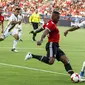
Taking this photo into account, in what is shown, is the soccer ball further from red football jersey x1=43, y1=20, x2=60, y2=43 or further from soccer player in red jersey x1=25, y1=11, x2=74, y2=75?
red football jersey x1=43, y1=20, x2=60, y2=43

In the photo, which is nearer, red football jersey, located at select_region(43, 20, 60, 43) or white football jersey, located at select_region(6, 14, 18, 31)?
red football jersey, located at select_region(43, 20, 60, 43)

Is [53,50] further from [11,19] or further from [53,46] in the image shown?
[11,19]

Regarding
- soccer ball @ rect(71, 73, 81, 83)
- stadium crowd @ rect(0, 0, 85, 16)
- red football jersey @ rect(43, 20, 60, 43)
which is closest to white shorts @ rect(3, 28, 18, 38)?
red football jersey @ rect(43, 20, 60, 43)

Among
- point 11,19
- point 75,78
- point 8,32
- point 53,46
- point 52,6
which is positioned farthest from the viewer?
point 52,6

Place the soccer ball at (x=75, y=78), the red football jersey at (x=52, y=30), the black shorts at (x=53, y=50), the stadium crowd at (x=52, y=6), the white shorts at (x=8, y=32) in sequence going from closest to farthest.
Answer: the soccer ball at (x=75, y=78) → the red football jersey at (x=52, y=30) → the black shorts at (x=53, y=50) → the white shorts at (x=8, y=32) → the stadium crowd at (x=52, y=6)

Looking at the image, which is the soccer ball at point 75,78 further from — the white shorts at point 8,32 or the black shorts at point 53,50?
the white shorts at point 8,32

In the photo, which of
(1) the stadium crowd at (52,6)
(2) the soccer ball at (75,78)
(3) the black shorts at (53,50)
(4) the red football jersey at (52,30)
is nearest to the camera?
(2) the soccer ball at (75,78)

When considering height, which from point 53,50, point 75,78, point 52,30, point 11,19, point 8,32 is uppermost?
point 52,30

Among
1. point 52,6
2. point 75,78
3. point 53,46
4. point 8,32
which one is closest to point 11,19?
point 8,32

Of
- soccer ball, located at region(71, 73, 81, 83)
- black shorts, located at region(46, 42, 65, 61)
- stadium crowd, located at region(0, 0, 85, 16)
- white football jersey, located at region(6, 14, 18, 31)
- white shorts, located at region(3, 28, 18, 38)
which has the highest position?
black shorts, located at region(46, 42, 65, 61)

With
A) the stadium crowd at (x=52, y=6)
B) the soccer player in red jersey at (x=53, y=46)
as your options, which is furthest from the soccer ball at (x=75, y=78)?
the stadium crowd at (x=52, y=6)

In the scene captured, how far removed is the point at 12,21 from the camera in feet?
67.0

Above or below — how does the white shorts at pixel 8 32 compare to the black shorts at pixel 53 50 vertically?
below

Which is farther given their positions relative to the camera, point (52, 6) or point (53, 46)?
point (52, 6)
